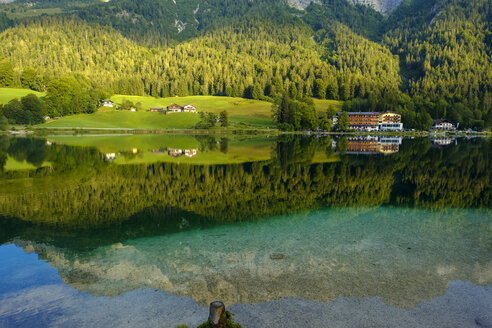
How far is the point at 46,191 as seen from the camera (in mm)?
23484

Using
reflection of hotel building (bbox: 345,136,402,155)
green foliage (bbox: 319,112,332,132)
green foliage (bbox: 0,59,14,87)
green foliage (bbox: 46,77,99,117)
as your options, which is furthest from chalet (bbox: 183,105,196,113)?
reflection of hotel building (bbox: 345,136,402,155)

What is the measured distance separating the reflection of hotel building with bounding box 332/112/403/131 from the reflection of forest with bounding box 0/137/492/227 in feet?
441

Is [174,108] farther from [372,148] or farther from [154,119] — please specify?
[372,148]

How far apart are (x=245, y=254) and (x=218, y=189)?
1249 centimetres

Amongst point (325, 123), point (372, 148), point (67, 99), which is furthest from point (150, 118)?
point (372, 148)

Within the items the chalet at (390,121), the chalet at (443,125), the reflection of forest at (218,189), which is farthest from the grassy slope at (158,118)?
the reflection of forest at (218,189)

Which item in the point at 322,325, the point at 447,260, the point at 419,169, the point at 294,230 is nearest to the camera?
the point at 322,325

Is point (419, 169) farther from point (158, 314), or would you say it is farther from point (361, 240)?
point (158, 314)

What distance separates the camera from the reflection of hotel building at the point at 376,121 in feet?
546

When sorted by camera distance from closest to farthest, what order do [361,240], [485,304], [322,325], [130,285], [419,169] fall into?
[322,325]
[485,304]
[130,285]
[361,240]
[419,169]

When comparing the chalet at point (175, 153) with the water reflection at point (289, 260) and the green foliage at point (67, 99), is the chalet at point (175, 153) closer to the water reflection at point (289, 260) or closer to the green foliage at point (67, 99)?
the water reflection at point (289, 260)

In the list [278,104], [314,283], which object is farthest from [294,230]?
[278,104]

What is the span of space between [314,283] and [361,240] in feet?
17.0

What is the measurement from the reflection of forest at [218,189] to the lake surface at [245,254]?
0.20 metres
